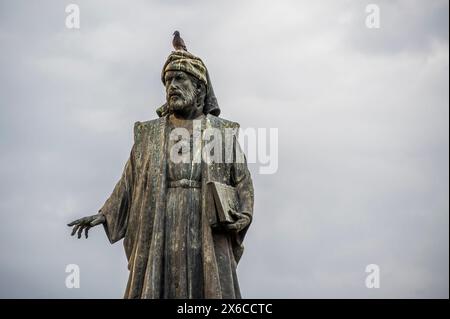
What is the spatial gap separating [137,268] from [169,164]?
175 centimetres

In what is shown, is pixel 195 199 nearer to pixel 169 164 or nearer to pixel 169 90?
pixel 169 164

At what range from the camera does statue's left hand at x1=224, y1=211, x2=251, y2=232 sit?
18047 mm

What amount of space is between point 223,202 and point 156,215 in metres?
1.05

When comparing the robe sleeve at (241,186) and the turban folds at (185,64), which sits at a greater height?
the turban folds at (185,64)

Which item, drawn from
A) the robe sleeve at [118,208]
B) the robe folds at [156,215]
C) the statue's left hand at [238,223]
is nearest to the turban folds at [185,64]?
the robe folds at [156,215]

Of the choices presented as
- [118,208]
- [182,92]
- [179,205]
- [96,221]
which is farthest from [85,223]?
[182,92]

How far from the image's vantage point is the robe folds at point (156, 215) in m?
17.8

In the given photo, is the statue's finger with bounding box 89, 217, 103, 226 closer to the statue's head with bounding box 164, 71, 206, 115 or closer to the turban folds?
the statue's head with bounding box 164, 71, 206, 115

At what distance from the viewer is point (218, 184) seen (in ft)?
59.6

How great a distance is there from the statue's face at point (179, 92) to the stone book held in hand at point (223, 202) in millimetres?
1529

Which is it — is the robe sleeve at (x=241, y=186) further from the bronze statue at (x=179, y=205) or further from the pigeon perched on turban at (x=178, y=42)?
the pigeon perched on turban at (x=178, y=42)

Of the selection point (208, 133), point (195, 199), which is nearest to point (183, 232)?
point (195, 199)

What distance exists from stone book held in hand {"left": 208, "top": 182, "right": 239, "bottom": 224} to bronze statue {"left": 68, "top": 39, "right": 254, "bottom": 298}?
27mm

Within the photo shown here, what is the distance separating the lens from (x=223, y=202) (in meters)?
18.0
